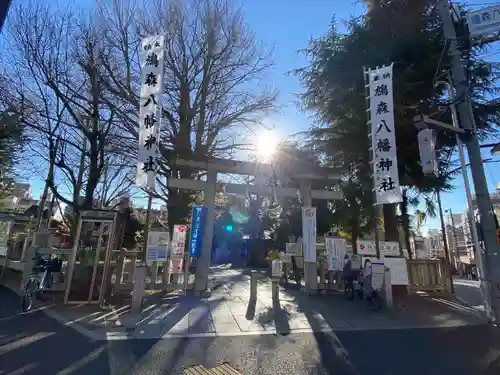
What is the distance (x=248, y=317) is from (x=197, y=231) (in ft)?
11.3

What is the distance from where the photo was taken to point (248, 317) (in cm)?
720

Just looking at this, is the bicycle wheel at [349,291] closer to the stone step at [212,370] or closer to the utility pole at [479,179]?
the utility pole at [479,179]

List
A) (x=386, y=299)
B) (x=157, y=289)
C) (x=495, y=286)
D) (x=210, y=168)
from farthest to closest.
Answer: (x=210, y=168) → (x=157, y=289) → (x=386, y=299) → (x=495, y=286)

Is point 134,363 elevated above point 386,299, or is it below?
below

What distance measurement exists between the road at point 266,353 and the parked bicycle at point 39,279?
4.60ft

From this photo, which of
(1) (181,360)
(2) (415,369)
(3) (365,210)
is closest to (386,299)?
(2) (415,369)

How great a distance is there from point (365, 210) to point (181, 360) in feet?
33.9

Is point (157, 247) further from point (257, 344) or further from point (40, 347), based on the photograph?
point (257, 344)

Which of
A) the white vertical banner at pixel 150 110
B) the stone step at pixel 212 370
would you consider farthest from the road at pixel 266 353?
the white vertical banner at pixel 150 110

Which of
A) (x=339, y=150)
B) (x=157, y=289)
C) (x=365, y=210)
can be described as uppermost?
(x=339, y=150)

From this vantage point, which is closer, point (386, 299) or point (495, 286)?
point (495, 286)

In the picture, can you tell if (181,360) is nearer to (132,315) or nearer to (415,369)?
(132,315)

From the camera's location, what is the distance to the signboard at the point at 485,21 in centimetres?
712

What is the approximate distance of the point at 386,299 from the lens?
8500 mm
